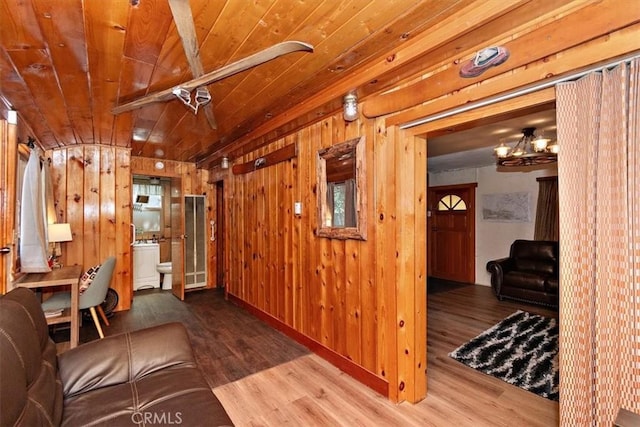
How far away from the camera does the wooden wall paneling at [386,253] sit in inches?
83.6

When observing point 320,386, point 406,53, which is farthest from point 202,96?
point 320,386

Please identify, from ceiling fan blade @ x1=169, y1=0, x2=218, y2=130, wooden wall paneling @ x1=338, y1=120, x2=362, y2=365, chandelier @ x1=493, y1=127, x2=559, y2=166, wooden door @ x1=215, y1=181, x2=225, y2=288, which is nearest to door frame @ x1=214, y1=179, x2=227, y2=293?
wooden door @ x1=215, y1=181, x2=225, y2=288

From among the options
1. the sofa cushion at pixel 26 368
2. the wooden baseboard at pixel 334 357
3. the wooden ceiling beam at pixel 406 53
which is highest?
the wooden ceiling beam at pixel 406 53

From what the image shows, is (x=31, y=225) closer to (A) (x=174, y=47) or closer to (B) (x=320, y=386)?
(A) (x=174, y=47)

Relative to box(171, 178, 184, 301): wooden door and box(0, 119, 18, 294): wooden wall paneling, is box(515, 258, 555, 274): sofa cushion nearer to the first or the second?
box(171, 178, 184, 301): wooden door

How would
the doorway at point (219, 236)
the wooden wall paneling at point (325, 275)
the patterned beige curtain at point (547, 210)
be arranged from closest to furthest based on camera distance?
1. the wooden wall paneling at point (325, 275)
2. the patterned beige curtain at point (547, 210)
3. the doorway at point (219, 236)

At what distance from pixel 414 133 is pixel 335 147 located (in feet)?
2.41

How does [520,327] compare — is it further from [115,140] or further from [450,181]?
[115,140]

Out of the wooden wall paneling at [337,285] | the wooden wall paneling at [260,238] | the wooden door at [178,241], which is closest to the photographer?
the wooden wall paneling at [337,285]

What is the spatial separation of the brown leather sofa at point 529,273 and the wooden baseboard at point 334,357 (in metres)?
3.46

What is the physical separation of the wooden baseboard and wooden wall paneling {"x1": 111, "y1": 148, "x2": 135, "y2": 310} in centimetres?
203

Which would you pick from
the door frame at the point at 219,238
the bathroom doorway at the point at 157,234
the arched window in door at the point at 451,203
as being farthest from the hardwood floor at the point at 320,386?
the arched window in door at the point at 451,203

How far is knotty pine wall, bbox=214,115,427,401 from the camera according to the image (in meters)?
2.10

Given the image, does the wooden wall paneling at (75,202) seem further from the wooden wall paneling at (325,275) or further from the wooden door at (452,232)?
the wooden door at (452,232)
